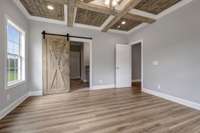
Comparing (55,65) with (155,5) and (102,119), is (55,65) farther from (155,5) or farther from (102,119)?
(155,5)

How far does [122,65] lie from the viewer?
533 cm

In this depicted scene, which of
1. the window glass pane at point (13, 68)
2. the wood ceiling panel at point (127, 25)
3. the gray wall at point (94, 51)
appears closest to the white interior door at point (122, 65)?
the gray wall at point (94, 51)

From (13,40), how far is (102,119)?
10.6ft

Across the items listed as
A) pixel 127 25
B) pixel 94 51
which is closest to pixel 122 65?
pixel 94 51

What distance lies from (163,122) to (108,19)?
147 inches

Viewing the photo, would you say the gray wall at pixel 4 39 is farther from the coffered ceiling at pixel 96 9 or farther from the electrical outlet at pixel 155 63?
the electrical outlet at pixel 155 63

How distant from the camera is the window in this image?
2779 millimetres

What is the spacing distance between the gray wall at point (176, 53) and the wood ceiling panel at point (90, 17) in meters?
1.96

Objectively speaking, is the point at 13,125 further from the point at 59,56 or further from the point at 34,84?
the point at 59,56

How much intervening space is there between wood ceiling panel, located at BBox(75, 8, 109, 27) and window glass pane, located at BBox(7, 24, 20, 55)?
6.49ft

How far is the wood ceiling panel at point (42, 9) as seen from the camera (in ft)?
9.85

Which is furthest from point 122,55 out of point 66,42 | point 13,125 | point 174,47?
point 13,125

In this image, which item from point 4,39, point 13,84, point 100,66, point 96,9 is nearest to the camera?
point 4,39

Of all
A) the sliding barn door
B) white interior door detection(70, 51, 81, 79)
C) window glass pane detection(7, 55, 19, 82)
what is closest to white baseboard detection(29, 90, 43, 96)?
the sliding barn door
